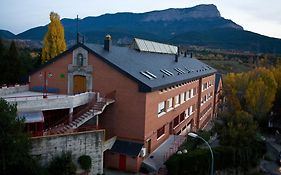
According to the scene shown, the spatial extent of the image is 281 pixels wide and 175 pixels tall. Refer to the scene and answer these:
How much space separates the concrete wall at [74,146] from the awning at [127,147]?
315 cm

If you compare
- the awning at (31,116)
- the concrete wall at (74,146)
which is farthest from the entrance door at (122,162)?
the awning at (31,116)

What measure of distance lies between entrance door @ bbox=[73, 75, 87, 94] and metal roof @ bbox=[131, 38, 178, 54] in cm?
1402

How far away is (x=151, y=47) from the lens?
4881 cm

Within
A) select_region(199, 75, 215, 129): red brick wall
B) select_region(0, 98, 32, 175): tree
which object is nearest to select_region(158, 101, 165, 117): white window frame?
select_region(0, 98, 32, 175): tree

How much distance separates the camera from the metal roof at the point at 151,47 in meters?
44.2

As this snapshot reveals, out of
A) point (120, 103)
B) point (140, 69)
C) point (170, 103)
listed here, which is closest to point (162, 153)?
point (120, 103)

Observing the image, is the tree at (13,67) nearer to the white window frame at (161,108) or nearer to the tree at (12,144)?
the white window frame at (161,108)

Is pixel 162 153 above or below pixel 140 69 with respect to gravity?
below

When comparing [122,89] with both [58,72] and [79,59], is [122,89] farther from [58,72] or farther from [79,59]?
[58,72]

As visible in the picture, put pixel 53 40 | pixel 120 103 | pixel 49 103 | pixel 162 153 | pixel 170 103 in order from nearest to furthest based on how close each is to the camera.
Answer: pixel 49 103, pixel 120 103, pixel 162 153, pixel 170 103, pixel 53 40

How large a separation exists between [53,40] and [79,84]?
27.8 metres

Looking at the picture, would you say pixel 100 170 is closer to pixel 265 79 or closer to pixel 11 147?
pixel 11 147

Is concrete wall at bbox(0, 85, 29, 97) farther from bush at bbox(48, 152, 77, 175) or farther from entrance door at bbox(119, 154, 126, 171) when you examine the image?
entrance door at bbox(119, 154, 126, 171)

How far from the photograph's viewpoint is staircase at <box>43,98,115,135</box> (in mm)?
24922
